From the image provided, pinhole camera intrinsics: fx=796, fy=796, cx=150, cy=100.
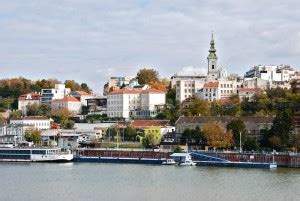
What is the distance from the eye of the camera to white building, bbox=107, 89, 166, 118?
65062 millimetres

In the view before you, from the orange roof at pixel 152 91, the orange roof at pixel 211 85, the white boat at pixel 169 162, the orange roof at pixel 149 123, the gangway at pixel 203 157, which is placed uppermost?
the orange roof at pixel 211 85

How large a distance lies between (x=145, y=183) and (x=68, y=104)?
38089 mm

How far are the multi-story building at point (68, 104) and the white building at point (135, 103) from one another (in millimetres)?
4322

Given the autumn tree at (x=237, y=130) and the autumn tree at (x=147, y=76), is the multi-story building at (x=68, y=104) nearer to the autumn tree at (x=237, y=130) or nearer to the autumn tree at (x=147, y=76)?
the autumn tree at (x=147, y=76)

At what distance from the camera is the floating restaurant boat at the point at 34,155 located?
4722cm

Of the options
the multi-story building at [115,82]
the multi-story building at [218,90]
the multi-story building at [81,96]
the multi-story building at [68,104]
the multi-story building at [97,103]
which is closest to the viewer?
the multi-story building at [218,90]

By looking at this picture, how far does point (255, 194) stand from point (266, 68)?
1827 inches

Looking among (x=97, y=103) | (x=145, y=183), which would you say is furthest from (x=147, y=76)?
(x=145, y=183)

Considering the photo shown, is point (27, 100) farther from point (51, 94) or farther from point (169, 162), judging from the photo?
point (169, 162)

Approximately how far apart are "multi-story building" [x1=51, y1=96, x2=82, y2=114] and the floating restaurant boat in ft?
68.0

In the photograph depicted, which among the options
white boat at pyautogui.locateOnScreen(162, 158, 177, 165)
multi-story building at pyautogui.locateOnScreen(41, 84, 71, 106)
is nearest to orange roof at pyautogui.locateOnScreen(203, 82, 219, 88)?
multi-story building at pyautogui.locateOnScreen(41, 84, 71, 106)

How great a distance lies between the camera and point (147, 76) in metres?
75.6

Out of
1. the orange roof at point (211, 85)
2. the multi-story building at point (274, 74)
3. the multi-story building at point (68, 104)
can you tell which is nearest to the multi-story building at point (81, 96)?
the multi-story building at point (68, 104)

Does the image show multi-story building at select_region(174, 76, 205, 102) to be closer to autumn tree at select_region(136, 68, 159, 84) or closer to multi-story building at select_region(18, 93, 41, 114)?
autumn tree at select_region(136, 68, 159, 84)
